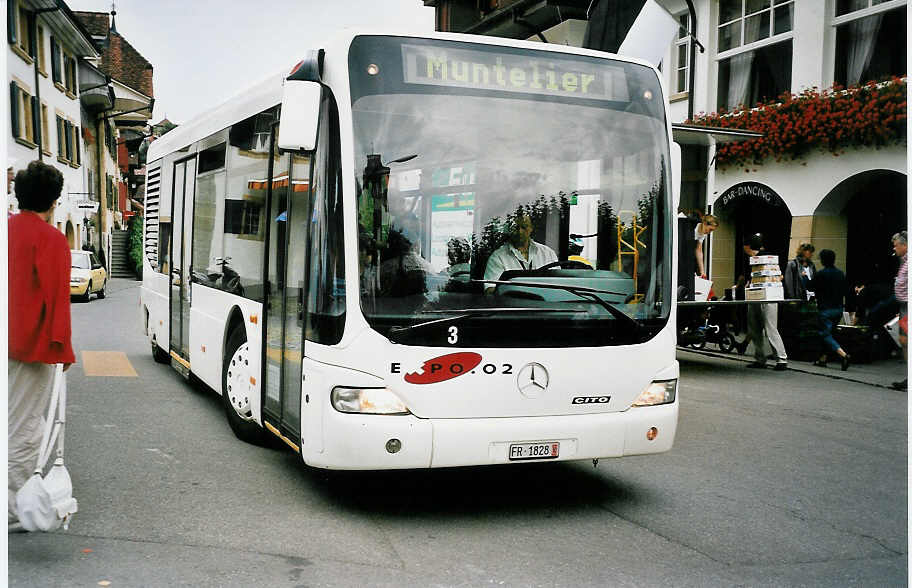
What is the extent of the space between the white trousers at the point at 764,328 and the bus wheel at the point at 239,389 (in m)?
9.29

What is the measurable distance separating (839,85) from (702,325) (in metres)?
5.02

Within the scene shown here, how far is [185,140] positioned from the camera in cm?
1039

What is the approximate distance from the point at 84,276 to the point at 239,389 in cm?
2198

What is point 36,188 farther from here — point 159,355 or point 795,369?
point 795,369

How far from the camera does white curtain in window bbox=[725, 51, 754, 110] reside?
21.0 m

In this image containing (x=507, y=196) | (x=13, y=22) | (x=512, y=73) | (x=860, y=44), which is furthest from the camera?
(x=13, y=22)

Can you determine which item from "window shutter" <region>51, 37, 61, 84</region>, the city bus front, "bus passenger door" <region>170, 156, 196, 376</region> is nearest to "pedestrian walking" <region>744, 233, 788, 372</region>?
"bus passenger door" <region>170, 156, 196, 376</region>

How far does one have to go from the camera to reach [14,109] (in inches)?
1264

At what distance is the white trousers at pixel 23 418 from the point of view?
5293mm

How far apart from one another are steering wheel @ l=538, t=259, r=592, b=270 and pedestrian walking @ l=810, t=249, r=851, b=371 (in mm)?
9928

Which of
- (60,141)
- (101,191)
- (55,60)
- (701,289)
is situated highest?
(55,60)

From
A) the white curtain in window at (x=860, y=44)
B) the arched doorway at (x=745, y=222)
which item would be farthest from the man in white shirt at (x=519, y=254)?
the arched doorway at (x=745, y=222)

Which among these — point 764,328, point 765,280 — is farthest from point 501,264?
point 764,328

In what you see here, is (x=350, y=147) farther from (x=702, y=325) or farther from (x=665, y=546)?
(x=702, y=325)
